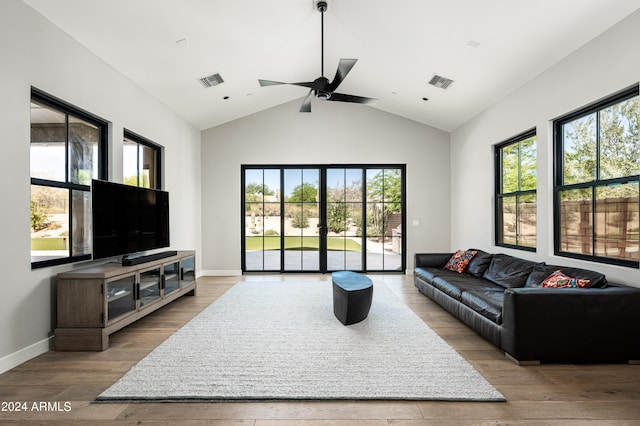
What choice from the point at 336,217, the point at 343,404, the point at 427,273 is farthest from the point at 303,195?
the point at 343,404

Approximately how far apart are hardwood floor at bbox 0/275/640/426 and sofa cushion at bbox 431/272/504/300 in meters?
0.93

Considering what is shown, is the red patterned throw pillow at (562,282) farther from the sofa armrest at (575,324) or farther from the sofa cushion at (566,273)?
the sofa armrest at (575,324)

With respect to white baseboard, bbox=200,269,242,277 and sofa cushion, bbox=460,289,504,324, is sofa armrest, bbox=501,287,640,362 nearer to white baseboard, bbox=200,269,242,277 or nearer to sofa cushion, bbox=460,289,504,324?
sofa cushion, bbox=460,289,504,324

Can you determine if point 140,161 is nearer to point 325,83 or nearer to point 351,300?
point 325,83

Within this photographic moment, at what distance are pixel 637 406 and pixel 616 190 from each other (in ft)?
6.32

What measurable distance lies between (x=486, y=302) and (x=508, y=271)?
3.70 ft

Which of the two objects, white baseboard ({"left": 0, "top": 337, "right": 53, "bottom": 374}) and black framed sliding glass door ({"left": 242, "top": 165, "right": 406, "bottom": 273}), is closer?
white baseboard ({"left": 0, "top": 337, "right": 53, "bottom": 374})

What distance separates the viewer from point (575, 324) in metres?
2.54

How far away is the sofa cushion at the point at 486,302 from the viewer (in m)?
2.91

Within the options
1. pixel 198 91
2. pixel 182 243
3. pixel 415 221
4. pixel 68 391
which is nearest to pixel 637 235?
pixel 415 221

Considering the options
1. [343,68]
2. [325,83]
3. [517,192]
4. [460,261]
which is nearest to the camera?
[343,68]

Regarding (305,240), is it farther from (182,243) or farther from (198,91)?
(198,91)

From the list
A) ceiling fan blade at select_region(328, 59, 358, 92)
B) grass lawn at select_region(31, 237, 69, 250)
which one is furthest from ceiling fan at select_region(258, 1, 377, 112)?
grass lawn at select_region(31, 237, 69, 250)

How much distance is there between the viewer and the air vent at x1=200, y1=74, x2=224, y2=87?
4625 mm
